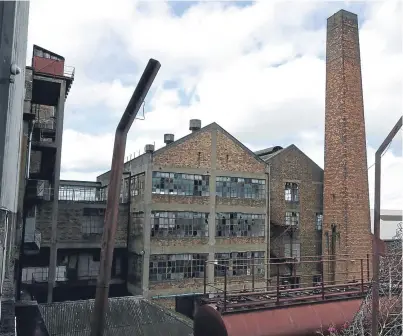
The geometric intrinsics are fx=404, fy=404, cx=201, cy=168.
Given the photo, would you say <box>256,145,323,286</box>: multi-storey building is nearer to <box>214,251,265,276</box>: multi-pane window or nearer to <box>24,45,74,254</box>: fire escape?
<box>214,251,265,276</box>: multi-pane window

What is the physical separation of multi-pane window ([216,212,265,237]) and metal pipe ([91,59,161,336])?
20.1 metres

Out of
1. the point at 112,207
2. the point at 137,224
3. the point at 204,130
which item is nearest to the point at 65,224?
the point at 137,224

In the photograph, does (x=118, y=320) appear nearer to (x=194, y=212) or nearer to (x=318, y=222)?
(x=194, y=212)

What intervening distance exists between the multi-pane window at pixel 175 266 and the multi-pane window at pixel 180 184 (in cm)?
367

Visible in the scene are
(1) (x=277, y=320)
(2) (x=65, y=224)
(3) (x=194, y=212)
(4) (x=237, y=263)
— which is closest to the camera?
(1) (x=277, y=320)

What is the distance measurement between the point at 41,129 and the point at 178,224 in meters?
9.69

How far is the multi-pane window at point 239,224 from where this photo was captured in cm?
2477

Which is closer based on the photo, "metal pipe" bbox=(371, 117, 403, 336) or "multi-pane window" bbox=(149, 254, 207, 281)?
"metal pipe" bbox=(371, 117, 403, 336)

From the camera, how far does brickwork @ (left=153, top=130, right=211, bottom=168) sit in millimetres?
23531

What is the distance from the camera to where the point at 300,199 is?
28.0 meters

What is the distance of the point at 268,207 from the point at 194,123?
23.9ft

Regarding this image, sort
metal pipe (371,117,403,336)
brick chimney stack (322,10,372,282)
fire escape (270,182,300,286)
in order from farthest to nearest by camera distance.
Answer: fire escape (270,182,300,286)
brick chimney stack (322,10,372,282)
metal pipe (371,117,403,336)

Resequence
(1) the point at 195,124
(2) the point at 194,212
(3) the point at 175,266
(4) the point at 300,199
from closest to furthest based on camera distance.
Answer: (3) the point at 175,266, (2) the point at 194,212, (1) the point at 195,124, (4) the point at 300,199

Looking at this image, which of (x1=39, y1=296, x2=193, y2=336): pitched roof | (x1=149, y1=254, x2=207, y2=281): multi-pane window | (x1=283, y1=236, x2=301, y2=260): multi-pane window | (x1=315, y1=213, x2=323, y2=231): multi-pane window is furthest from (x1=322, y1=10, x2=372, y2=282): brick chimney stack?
(x1=39, y1=296, x2=193, y2=336): pitched roof
